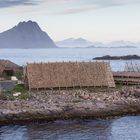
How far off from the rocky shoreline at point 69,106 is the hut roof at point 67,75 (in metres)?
2.46

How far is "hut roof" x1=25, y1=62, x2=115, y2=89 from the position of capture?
59281 millimetres

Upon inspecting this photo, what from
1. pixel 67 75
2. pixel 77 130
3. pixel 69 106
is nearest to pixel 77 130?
pixel 77 130

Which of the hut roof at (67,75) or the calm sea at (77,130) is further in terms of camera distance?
the hut roof at (67,75)

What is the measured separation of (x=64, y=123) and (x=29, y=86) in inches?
437

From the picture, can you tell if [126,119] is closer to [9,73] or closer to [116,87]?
[116,87]

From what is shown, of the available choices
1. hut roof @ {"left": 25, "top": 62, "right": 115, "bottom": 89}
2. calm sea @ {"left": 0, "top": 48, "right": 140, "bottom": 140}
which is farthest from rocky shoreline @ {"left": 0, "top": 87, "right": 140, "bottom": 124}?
hut roof @ {"left": 25, "top": 62, "right": 115, "bottom": 89}

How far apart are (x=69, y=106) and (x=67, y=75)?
32.1 feet

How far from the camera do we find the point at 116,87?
62000 millimetres

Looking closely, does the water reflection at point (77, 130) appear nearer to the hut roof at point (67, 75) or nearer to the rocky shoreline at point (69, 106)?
the rocky shoreline at point (69, 106)

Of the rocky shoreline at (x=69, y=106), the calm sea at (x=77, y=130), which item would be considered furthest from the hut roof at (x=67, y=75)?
the calm sea at (x=77, y=130)

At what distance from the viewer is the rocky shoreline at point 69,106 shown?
49125 mm

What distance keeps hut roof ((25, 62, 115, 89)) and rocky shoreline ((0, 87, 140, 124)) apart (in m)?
2.46

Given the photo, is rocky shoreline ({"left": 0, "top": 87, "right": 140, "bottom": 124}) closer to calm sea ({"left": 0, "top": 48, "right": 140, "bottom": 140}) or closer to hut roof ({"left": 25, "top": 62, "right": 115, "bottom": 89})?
calm sea ({"left": 0, "top": 48, "right": 140, "bottom": 140})

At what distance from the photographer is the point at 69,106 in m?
51.0
